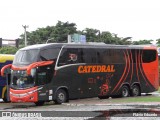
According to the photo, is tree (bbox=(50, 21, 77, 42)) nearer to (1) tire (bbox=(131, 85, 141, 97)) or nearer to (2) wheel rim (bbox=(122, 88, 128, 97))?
(1) tire (bbox=(131, 85, 141, 97))

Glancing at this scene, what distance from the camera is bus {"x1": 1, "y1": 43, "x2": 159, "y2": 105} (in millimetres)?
21359

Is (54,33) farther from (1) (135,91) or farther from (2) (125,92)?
(2) (125,92)

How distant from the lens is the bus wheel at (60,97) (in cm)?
2228

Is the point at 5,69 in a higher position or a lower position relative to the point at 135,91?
higher

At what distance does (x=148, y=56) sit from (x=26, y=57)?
9.76 meters

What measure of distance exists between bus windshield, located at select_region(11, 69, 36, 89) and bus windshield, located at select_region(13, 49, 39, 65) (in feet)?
1.68

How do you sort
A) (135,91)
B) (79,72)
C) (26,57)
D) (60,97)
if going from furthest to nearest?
(135,91)
(79,72)
(60,97)
(26,57)

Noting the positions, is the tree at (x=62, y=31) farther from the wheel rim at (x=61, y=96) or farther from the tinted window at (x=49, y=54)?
the tinted window at (x=49, y=54)

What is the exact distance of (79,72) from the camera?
77.1ft

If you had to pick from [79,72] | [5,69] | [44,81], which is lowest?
[44,81]

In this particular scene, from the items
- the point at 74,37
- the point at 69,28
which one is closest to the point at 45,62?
the point at 74,37

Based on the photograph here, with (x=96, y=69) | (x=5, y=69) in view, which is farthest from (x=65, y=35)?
(x=5, y=69)

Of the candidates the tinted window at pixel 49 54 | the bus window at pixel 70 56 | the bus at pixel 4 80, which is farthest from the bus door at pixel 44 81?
the bus at pixel 4 80

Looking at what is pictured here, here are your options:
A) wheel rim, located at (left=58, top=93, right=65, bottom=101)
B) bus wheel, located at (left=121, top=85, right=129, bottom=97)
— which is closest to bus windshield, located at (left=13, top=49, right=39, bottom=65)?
wheel rim, located at (left=58, top=93, right=65, bottom=101)
